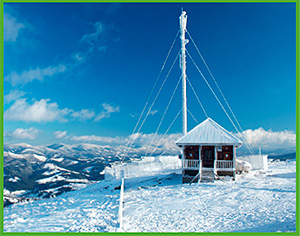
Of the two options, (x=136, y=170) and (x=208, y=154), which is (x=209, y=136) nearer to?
(x=208, y=154)

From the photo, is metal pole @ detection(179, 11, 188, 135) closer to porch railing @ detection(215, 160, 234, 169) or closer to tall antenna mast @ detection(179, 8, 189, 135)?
tall antenna mast @ detection(179, 8, 189, 135)

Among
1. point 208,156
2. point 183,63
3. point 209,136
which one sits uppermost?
point 183,63

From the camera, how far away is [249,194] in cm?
1464

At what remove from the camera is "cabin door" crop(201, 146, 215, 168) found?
72.4 ft

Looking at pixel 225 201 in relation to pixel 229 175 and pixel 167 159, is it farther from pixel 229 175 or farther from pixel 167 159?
pixel 167 159

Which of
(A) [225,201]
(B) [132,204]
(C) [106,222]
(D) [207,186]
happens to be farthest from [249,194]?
(C) [106,222]

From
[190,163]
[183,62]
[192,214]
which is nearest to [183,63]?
[183,62]

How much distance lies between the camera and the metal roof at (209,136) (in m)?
21.2

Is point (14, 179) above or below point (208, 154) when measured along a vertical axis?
below

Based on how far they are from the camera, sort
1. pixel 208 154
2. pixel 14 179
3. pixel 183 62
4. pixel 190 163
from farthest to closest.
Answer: pixel 14 179
pixel 183 62
pixel 208 154
pixel 190 163

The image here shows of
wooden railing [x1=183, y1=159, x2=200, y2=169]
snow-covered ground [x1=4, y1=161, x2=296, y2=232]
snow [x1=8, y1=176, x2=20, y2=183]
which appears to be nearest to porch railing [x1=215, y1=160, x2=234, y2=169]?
wooden railing [x1=183, y1=159, x2=200, y2=169]

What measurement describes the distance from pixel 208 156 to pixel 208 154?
0.65 ft

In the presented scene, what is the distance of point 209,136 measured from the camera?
22.2 metres

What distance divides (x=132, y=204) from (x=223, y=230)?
6727 mm
